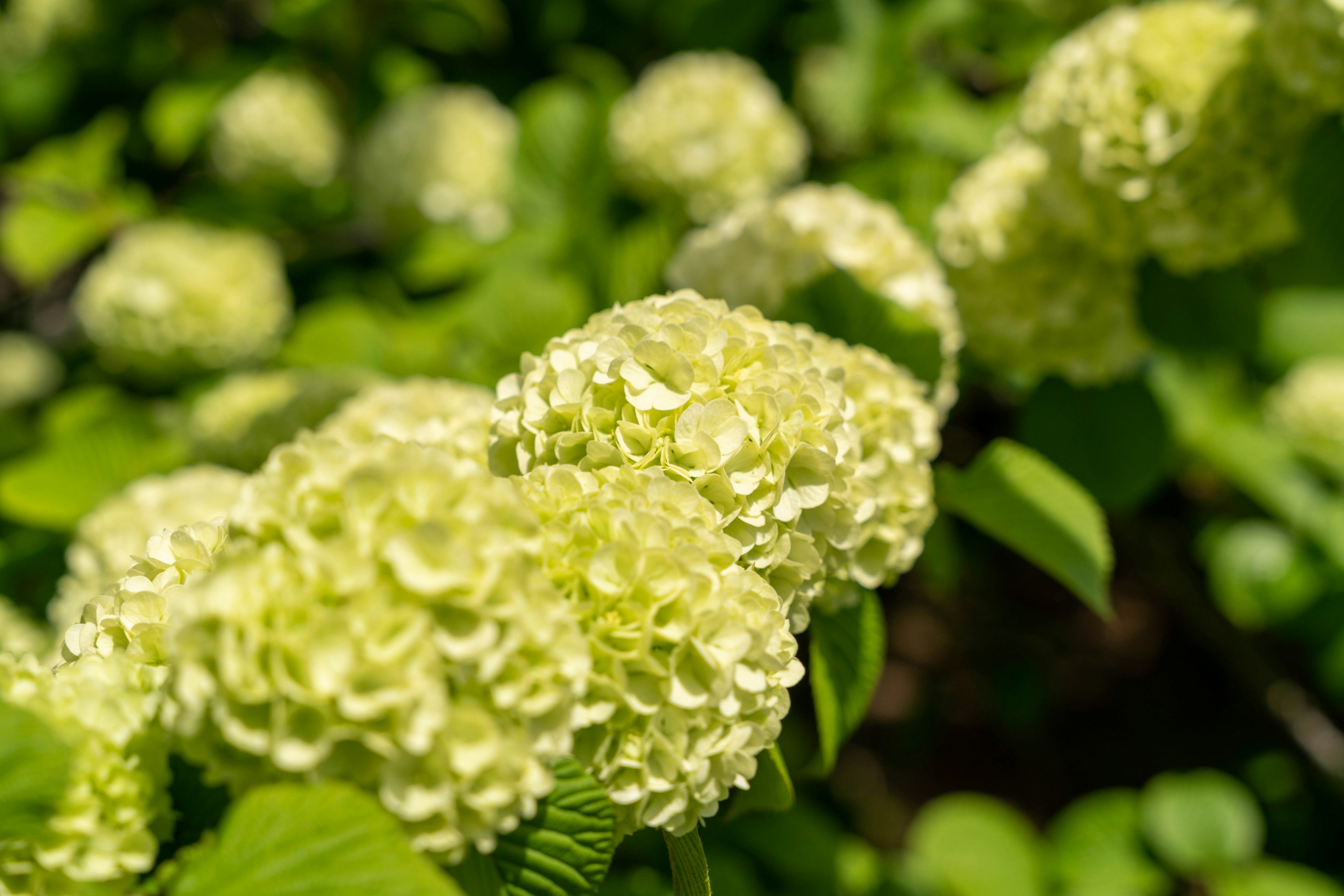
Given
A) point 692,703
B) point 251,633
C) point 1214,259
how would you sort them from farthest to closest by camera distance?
1. point 1214,259
2. point 692,703
3. point 251,633

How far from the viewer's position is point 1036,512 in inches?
51.3

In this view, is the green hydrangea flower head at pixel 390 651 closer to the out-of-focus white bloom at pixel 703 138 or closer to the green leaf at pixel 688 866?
the green leaf at pixel 688 866

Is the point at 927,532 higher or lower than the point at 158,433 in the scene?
higher

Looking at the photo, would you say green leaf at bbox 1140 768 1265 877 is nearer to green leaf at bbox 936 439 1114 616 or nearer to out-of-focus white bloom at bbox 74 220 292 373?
green leaf at bbox 936 439 1114 616

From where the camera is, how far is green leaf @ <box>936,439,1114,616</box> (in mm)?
1267

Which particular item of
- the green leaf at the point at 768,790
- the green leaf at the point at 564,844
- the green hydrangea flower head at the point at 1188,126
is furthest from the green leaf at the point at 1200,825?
the green leaf at the point at 564,844

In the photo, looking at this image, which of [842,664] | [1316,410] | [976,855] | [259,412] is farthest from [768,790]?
[1316,410]

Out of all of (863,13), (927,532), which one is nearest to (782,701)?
(927,532)

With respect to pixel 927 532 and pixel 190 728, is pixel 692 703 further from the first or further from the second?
pixel 927 532

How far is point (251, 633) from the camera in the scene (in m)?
0.64

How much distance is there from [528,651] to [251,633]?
189 millimetres

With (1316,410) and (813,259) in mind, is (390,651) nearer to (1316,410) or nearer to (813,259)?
(813,259)

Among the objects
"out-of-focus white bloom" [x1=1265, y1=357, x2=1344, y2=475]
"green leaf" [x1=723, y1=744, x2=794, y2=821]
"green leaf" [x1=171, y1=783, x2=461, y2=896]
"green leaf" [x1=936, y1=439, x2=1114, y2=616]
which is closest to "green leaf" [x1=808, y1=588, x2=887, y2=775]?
"green leaf" [x1=723, y1=744, x2=794, y2=821]

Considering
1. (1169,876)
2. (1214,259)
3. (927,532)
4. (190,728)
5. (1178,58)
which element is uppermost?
(1178,58)
